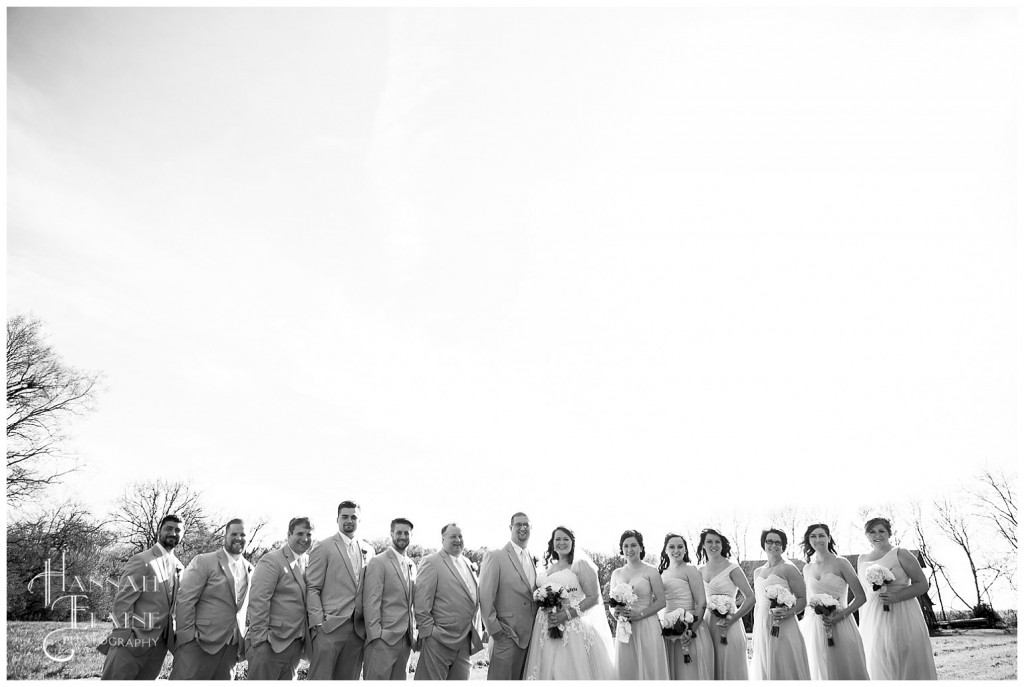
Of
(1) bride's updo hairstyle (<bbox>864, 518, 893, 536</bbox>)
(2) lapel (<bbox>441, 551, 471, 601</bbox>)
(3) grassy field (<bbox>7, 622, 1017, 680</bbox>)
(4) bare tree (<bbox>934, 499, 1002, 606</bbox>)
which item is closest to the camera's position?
(2) lapel (<bbox>441, 551, 471, 601</bbox>)

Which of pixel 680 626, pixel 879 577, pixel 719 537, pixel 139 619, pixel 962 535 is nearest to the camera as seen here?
pixel 139 619

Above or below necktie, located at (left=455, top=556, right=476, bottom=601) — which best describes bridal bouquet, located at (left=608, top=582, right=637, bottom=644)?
below

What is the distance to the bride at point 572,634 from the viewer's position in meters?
9.58

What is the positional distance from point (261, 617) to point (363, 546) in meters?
1.60

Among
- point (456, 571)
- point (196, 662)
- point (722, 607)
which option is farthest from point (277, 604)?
point (722, 607)

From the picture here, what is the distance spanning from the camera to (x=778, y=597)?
31.9 feet

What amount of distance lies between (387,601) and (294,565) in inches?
52.5

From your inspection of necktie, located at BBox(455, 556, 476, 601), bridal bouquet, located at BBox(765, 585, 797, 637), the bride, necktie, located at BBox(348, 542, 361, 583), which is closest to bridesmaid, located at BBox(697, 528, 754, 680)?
bridal bouquet, located at BBox(765, 585, 797, 637)

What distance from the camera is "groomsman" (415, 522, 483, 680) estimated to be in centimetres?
966

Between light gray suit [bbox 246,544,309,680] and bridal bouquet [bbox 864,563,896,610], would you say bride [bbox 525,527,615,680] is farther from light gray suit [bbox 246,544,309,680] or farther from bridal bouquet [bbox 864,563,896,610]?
bridal bouquet [bbox 864,563,896,610]

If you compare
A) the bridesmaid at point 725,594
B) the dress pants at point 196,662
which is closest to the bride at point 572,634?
the bridesmaid at point 725,594

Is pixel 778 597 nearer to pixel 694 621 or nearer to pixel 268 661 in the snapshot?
pixel 694 621

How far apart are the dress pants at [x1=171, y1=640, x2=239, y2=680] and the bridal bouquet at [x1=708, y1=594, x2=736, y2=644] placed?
6.43 metres

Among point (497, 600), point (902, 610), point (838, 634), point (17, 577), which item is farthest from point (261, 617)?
point (17, 577)
